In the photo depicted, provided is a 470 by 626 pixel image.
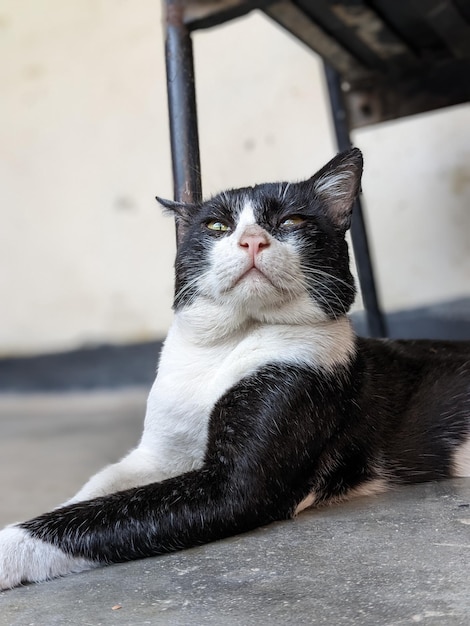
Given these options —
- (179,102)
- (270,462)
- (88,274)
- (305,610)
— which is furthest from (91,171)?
(305,610)

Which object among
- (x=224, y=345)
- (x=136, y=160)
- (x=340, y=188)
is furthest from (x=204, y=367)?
(x=136, y=160)

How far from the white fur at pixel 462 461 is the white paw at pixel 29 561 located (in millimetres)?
673

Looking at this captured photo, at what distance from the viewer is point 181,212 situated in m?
1.29

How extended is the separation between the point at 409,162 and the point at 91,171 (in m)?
1.58

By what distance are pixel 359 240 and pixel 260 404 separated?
1222 mm

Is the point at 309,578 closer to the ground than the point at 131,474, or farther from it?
closer to the ground

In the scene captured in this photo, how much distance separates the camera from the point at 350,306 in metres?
1.18

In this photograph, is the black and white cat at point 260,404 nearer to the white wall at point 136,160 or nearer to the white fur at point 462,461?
the white fur at point 462,461

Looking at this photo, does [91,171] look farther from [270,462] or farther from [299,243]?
[270,462]

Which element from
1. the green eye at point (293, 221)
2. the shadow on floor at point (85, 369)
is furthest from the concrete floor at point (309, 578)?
the shadow on floor at point (85, 369)

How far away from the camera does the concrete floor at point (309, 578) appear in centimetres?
71

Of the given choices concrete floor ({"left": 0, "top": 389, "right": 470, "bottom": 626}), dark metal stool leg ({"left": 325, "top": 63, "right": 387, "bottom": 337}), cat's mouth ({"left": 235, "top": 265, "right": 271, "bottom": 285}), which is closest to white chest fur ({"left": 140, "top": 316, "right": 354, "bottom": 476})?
cat's mouth ({"left": 235, "top": 265, "right": 271, "bottom": 285})

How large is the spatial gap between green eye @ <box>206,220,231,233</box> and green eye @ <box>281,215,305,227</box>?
0.10 metres

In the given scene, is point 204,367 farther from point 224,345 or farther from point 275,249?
point 275,249
